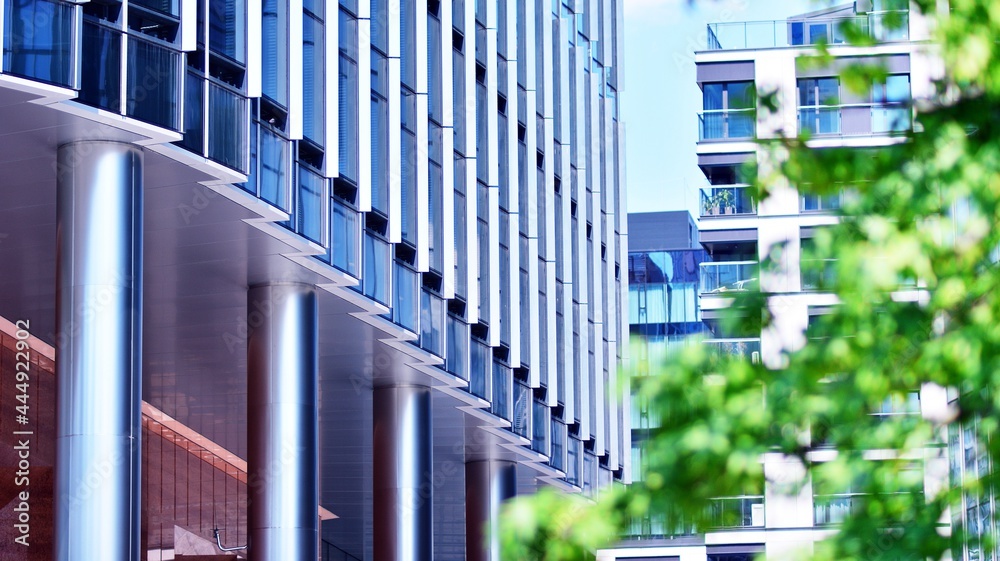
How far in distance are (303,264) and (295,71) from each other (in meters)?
2.71

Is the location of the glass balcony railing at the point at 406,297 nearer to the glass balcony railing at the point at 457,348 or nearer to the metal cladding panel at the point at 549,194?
the glass balcony railing at the point at 457,348

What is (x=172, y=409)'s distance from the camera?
32000 millimetres

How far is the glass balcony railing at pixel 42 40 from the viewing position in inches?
539

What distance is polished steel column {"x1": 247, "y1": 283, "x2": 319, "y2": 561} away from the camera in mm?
20328

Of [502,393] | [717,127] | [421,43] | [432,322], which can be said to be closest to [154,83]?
[421,43]

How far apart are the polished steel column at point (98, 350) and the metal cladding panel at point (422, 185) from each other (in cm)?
831

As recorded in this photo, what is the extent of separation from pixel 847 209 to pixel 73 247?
1184 cm

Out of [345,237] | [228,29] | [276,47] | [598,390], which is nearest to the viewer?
[228,29]

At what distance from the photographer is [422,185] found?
78.2 ft

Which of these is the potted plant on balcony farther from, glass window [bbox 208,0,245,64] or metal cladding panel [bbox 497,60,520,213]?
glass window [bbox 208,0,245,64]

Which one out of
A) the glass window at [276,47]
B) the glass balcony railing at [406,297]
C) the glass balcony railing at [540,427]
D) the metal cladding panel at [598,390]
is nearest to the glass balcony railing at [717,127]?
the metal cladding panel at [598,390]

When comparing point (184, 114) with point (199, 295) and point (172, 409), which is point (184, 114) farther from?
point (172, 409)

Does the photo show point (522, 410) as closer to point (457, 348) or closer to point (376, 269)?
point (457, 348)

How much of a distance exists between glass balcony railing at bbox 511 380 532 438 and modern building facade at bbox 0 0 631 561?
0.10 metres
